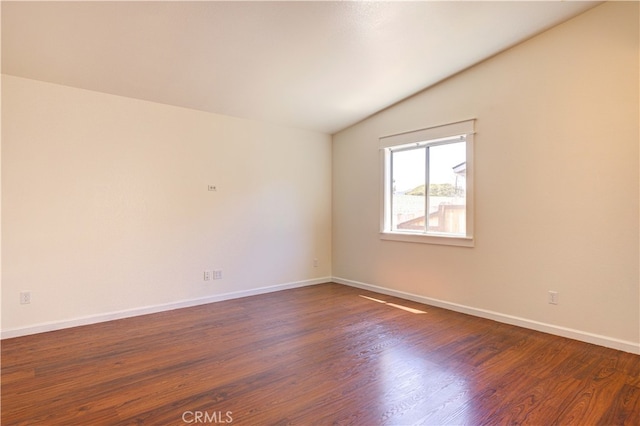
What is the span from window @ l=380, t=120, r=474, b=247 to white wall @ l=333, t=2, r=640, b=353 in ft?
0.41

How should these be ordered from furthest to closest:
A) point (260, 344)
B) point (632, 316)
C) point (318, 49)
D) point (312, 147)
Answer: point (312, 147)
point (318, 49)
point (260, 344)
point (632, 316)

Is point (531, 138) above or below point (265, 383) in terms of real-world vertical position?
above

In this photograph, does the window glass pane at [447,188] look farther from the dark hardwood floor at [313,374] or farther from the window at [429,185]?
the dark hardwood floor at [313,374]

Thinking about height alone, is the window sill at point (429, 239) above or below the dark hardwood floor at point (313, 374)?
above

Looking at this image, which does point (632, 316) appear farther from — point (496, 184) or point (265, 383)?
point (265, 383)

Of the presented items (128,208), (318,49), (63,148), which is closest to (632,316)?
(318,49)

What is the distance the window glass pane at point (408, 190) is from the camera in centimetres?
460

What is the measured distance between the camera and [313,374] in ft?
8.18

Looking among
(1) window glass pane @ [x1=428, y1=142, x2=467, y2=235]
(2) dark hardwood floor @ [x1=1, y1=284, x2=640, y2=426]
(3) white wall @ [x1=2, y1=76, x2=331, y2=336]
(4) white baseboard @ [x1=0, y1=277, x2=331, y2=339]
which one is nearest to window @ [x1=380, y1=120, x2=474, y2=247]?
(1) window glass pane @ [x1=428, y1=142, x2=467, y2=235]

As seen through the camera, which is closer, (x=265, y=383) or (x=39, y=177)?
(x=265, y=383)

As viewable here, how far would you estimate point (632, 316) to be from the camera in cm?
288

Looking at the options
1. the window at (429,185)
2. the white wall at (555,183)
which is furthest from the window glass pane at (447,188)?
the white wall at (555,183)

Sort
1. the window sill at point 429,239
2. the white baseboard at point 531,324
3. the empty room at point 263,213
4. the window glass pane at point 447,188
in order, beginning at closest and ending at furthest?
the empty room at point 263,213
the white baseboard at point 531,324
the window sill at point 429,239
the window glass pane at point 447,188

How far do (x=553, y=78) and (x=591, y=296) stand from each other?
2110 mm
